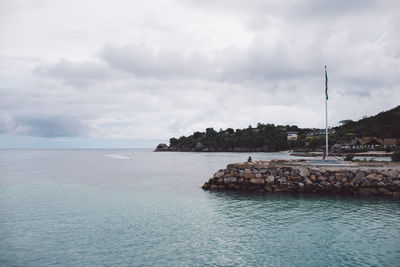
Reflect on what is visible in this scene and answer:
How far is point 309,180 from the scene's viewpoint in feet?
75.5

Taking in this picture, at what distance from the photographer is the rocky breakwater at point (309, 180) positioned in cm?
2152

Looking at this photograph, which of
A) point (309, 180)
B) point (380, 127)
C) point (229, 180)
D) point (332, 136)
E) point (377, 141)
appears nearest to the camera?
point (309, 180)

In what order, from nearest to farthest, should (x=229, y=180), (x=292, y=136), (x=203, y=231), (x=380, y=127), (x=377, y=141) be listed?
(x=203, y=231) < (x=229, y=180) < (x=377, y=141) < (x=380, y=127) < (x=292, y=136)

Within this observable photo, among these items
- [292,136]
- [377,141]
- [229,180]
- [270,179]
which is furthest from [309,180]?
[292,136]

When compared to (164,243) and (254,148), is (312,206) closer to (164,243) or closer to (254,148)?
(164,243)

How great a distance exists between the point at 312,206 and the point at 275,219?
4.14 m

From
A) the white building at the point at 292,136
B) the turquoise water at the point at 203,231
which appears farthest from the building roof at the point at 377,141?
the turquoise water at the point at 203,231

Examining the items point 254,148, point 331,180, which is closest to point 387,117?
point 254,148

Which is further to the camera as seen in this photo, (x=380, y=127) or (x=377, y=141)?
(x=380, y=127)

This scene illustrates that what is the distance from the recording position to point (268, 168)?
81.4 feet

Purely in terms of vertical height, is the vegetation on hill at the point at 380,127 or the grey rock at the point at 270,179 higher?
the vegetation on hill at the point at 380,127

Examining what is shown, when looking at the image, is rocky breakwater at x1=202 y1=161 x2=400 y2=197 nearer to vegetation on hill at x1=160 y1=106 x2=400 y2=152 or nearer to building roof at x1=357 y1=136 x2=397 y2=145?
building roof at x1=357 y1=136 x2=397 y2=145

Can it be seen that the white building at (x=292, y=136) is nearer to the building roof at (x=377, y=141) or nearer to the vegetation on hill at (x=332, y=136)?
the vegetation on hill at (x=332, y=136)

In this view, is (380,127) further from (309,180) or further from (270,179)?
(270,179)
